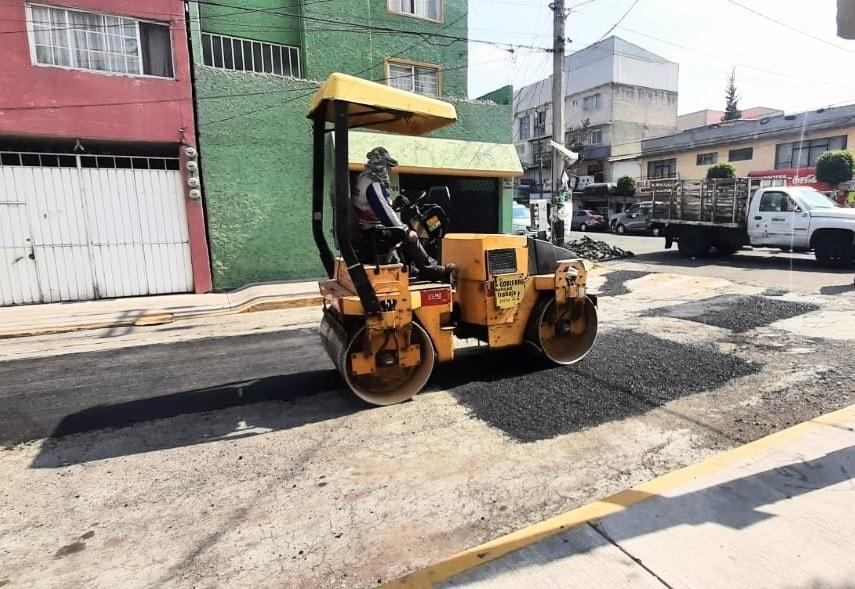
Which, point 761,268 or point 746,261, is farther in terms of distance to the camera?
point 746,261

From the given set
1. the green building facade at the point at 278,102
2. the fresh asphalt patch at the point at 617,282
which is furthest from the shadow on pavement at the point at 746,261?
the green building facade at the point at 278,102

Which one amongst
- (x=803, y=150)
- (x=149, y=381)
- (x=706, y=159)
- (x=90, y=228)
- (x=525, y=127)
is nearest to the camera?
(x=149, y=381)

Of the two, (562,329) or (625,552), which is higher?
(562,329)

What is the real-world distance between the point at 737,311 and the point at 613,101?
42.4 metres

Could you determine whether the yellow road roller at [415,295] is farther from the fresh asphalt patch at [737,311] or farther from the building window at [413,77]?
the building window at [413,77]

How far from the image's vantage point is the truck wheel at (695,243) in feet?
50.1

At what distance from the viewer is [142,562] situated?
8.70 feet

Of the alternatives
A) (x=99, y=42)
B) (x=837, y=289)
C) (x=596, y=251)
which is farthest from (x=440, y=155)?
(x=837, y=289)

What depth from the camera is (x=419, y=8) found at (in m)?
14.1

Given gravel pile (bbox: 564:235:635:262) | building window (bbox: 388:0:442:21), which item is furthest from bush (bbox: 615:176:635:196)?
building window (bbox: 388:0:442:21)

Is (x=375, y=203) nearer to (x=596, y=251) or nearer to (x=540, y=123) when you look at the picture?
(x=596, y=251)

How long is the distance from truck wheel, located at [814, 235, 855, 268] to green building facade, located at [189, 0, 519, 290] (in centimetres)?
856

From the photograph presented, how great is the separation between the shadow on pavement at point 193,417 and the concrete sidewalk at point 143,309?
467cm

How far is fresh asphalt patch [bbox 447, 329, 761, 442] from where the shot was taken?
429 centimetres
